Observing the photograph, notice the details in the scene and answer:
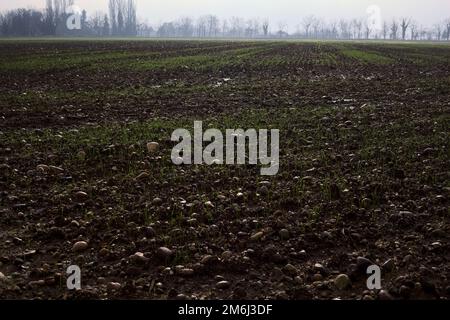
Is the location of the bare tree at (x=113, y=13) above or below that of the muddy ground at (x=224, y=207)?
above

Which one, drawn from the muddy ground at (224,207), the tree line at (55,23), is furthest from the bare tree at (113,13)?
the muddy ground at (224,207)

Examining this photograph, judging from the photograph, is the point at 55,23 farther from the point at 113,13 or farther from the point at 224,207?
the point at 224,207

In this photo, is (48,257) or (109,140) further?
(109,140)

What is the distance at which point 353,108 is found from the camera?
41.3 ft

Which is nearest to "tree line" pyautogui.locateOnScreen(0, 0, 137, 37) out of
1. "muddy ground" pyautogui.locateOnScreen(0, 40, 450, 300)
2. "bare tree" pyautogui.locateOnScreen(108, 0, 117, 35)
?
"bare tree" pyautogui.locateOnScreen(108, 0, 117, 35)

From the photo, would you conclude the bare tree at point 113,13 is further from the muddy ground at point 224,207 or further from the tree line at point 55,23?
the muddy ground at point 224,207

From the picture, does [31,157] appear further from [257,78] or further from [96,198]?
[257,78]

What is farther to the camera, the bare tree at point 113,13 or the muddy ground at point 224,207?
the bare tree at point 113,13

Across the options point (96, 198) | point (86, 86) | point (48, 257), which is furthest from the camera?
point (86, 86)

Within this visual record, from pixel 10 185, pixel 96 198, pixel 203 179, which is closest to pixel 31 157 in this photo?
pixel 10 185

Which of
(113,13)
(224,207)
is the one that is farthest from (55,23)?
(224,207)

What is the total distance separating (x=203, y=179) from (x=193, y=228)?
5.88 feet

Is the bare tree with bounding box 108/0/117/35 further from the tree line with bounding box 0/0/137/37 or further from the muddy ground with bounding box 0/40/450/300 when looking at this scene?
the muddy ground with bounding box 0/40/450/300

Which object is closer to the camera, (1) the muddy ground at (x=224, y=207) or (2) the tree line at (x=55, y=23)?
(1) the muddy ground at (x=224, y=207)
